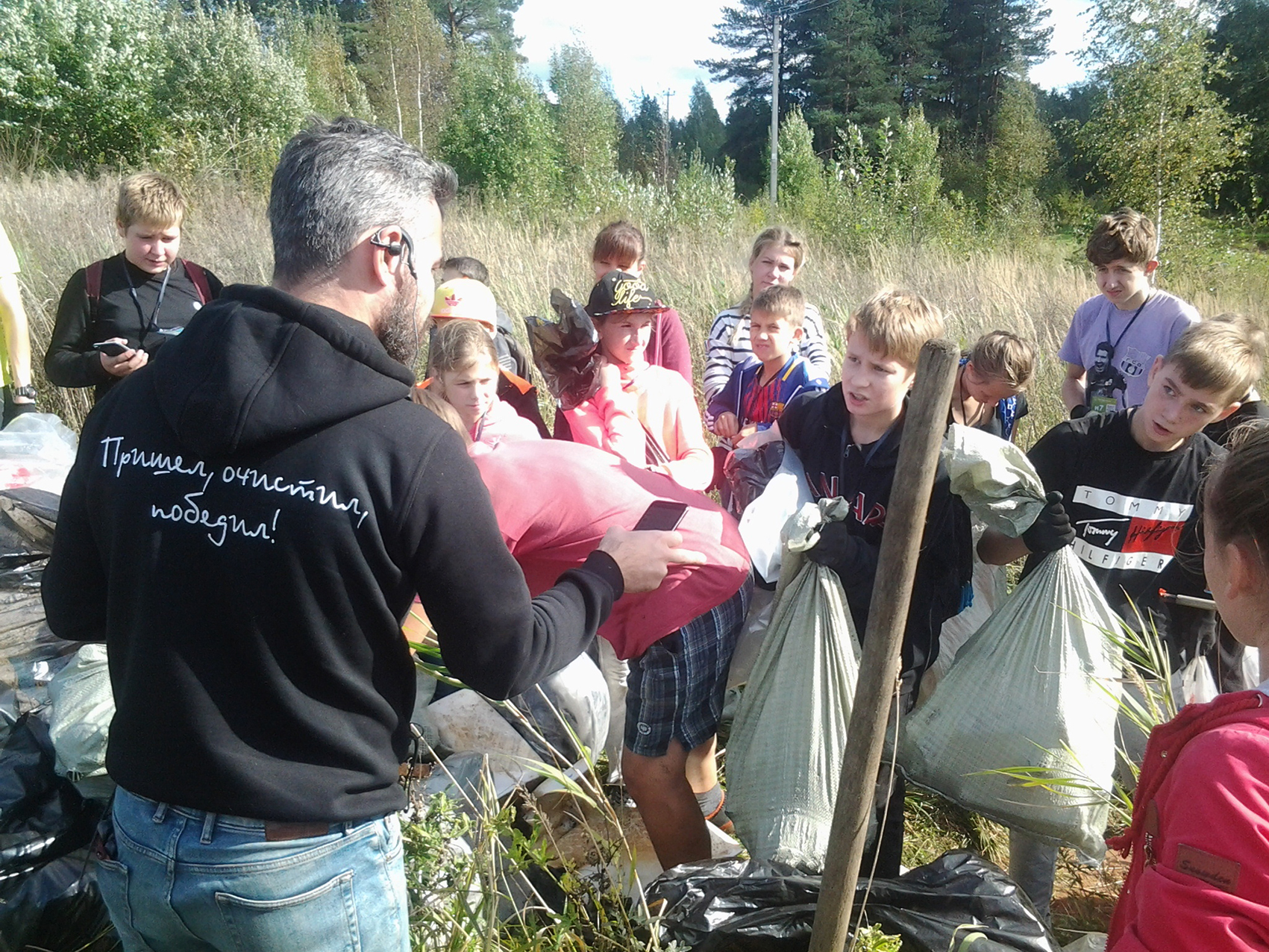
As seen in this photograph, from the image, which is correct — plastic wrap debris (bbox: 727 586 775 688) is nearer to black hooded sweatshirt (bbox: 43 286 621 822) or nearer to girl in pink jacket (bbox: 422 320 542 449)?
girl in pink jacket (bbox: 422 320 542 449)

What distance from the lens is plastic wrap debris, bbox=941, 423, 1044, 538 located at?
2180 mm

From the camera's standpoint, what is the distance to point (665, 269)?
9.32m

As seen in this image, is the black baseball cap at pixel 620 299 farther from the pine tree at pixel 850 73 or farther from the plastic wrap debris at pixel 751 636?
the pine tree at pixel 850 73

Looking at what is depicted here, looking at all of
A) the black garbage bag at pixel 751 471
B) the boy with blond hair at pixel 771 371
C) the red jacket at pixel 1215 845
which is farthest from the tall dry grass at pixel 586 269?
the red jacket at pixel 1215 845

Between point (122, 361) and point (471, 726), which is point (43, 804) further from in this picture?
point (122, 361)

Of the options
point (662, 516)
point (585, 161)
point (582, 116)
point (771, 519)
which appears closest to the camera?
point (662, 516)

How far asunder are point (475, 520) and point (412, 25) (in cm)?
2484

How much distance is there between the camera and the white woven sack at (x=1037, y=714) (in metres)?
2.13

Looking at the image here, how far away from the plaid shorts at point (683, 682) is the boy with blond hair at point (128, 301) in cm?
270

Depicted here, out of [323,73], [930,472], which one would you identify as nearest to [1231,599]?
[930,472]

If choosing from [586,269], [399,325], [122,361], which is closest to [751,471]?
[399,325]

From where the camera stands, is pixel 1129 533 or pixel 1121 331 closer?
pixel 1129 533

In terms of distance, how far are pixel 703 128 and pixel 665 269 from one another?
3994 cm

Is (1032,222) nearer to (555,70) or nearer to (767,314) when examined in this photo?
(555,70)
